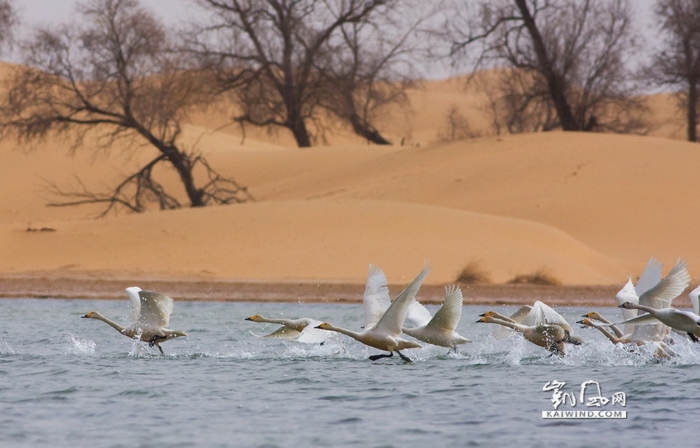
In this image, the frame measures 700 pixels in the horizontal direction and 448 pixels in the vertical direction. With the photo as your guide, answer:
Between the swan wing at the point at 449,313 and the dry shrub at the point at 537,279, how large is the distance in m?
11.7

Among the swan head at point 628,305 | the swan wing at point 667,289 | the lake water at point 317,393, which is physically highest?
the swan wing at point 667,289

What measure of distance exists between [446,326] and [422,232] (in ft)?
49.3

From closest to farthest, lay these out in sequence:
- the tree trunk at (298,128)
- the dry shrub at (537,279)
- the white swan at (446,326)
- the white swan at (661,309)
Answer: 1. the white swan at (661,309)
2. the white swan at (446,326)
3. the dry shrub at (537,279)
4. the tree trunk at (298,128)

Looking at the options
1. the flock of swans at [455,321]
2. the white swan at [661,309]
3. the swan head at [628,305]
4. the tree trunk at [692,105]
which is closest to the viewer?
the white swan at [661,309]

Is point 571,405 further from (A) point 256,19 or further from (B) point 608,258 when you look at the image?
(A) point 256,19

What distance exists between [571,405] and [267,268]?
50.4ft

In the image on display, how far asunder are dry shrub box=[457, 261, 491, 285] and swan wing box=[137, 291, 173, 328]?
1151cm

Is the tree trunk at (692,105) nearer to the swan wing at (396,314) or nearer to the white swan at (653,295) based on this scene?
the white swan at (653,295)

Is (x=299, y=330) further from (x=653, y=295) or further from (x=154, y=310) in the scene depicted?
(x=653, y=295)

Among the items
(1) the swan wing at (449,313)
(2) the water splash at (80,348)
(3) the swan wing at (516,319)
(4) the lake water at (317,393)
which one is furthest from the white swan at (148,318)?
(3) the swan wing at (516,319)

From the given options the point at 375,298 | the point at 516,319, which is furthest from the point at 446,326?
the point at 516,319

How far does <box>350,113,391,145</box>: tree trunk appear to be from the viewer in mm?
46000

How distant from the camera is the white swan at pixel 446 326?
11883mm

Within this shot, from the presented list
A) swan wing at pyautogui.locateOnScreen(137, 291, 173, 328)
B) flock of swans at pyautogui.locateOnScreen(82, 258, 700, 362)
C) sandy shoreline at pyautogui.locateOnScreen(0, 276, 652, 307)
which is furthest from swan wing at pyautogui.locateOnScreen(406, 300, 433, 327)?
sandy shoreline at pyautogui.locateOnScreen(0, 276, 652, 307)
